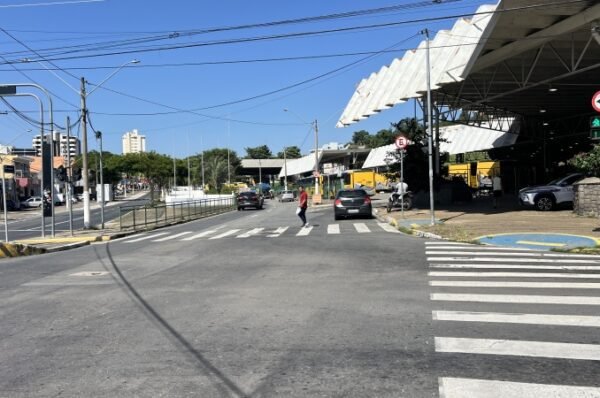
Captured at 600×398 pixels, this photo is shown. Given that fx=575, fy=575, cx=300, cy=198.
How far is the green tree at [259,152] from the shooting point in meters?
162

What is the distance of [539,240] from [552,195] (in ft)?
36.4

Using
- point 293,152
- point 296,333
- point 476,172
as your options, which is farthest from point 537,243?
point 293,152

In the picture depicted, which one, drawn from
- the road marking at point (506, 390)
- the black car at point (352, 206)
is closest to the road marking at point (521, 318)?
the road marking at point (506, 390)

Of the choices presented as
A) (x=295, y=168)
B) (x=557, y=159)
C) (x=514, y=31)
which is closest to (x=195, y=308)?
(x=514, y=31)

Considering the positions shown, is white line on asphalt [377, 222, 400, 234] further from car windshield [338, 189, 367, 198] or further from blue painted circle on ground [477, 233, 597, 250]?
car windshield [338, 189, 367, 198]

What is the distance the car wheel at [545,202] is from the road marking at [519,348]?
21.2m

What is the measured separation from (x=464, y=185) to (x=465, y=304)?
29.4 meters

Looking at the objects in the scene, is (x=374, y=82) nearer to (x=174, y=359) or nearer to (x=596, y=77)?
(x=596, y=77)

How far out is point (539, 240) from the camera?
15.3 metres

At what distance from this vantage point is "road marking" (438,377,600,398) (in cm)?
446

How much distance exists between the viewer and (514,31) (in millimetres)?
22797

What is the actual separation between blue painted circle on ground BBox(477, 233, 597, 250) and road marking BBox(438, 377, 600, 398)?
10.0 m

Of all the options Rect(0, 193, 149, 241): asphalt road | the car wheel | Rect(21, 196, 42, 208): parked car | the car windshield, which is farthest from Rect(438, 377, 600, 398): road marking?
Rect(21, 196, 42, 208): parked car

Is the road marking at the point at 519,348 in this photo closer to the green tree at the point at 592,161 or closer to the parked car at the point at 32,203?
the green tree at the point at 592,161
